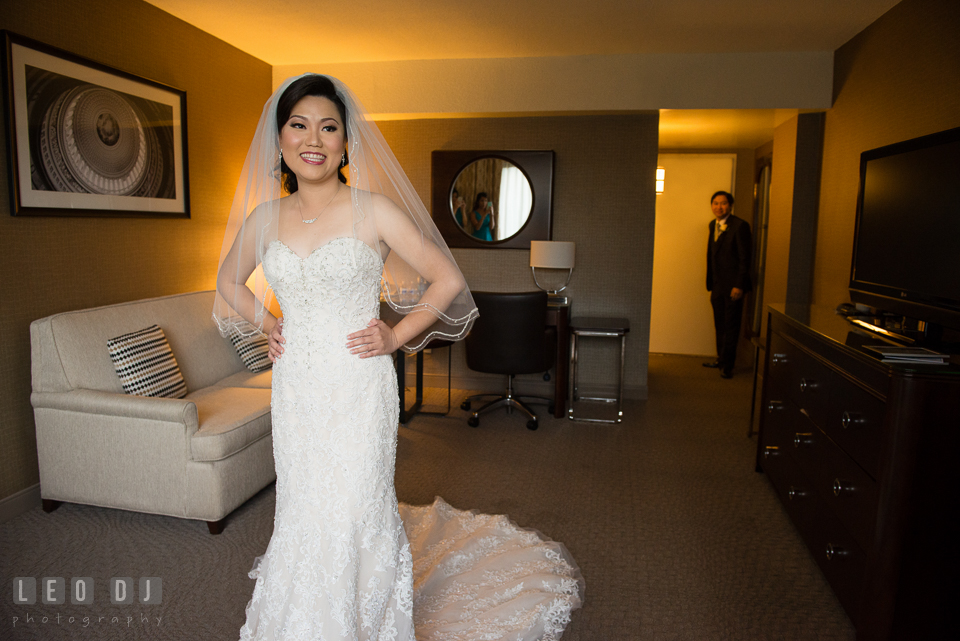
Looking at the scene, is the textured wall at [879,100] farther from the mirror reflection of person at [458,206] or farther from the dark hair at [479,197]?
the mirror reflection of person at [458,206]

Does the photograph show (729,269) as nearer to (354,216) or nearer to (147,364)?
(147,364)

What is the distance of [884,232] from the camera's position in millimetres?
2809

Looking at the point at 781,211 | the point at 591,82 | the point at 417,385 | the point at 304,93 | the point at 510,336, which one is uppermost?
the point at 591,82

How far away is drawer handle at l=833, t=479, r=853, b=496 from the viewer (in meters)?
2.21

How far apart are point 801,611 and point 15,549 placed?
308 centimetres

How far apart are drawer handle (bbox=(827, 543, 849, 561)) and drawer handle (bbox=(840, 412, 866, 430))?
42cm

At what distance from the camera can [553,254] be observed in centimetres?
495

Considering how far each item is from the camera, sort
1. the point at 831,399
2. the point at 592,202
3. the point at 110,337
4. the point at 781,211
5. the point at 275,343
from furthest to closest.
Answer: the point at 592,202 → the point at 781,211 → the point at 110,337 → the point at 831,399 → the point at 275,343

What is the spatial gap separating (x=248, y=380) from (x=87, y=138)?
1525mm

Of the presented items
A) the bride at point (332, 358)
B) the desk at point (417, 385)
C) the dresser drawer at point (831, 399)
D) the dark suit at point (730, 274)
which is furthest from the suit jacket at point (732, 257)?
the bride at point (332, 358)

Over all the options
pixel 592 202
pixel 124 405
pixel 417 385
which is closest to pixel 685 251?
pixel 592 202

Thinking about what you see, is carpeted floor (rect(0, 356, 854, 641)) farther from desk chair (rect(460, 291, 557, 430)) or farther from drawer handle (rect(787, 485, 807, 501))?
desk chair (rect(460, 291, 557, 430))

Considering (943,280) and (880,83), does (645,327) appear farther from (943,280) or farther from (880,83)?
(943,280)

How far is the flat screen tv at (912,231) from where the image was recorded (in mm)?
2258
